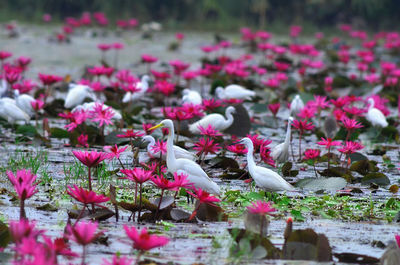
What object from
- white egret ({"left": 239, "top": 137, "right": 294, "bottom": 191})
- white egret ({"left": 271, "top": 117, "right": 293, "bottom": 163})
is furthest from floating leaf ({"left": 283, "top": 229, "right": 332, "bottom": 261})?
white egret ({"left": 271, "top": 117, "right": 293, "bottom": 163})

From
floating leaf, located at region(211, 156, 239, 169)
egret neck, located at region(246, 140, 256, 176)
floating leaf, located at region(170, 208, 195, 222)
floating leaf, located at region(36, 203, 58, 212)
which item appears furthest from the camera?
floating leaf, located at region(211, 156, 239, 169)

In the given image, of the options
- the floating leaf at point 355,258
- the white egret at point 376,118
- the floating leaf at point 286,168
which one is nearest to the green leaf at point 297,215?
the floating leaf at point 355,258

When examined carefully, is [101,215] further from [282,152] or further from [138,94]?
[138,94]

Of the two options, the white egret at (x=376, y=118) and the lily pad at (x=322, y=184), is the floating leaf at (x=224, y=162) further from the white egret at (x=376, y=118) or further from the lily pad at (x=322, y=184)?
the white egret at (x=376, y=118)

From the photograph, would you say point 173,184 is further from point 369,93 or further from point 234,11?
point 234,11

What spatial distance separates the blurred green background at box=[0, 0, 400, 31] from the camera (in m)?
21.6

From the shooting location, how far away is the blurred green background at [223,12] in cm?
2159

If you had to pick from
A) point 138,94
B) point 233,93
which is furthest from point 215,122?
point 138,94

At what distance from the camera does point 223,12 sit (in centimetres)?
2162

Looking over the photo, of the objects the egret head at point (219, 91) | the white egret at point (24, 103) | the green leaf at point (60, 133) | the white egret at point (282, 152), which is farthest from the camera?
the egret head at point (219, 91)

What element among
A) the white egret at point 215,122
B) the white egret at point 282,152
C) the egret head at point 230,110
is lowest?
the white egret at point 282,152

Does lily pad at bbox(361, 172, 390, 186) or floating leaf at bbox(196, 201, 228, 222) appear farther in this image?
lily pad at bbox(361, 172, 390, 186)

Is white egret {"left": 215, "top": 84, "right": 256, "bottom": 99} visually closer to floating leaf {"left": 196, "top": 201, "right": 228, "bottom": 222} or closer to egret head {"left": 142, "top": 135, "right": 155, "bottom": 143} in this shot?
egret head {"left": 142, "top": 135, "right": 155, "bottom": 143}

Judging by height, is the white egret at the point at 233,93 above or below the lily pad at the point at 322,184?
above
